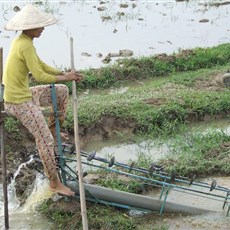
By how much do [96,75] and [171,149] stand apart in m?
2.72

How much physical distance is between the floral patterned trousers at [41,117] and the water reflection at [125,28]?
4761 mm

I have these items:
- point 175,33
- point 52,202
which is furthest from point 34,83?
point 175,33

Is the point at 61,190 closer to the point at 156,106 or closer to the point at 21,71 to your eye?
the point at 21,71

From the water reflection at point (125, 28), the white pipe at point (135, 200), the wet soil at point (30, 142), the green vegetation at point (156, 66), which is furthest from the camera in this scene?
the water reflection at point (125, 28)

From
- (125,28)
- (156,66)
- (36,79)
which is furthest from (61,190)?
(125,28)

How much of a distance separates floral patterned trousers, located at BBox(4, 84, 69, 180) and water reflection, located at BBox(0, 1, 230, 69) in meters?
4.76

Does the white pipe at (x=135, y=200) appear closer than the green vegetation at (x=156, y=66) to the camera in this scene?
Yes

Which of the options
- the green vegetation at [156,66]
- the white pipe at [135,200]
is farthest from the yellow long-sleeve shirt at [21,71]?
the green vegetation at [156,66]

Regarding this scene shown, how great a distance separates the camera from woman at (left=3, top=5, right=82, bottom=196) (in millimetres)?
4078

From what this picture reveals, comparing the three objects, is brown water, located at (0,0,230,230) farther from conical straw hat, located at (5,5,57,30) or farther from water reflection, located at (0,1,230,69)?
conical straw hat, located at (5,5,57,30)

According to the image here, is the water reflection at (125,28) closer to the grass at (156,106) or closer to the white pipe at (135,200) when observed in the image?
the grass at (156,106)

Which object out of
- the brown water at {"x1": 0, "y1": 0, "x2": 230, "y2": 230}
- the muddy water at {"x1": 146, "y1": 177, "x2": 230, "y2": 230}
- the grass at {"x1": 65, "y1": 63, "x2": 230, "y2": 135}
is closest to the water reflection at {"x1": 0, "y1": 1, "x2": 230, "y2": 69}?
the brown water at {"x1": 0, "y1": 0, "x2": 230, "y2": 230}

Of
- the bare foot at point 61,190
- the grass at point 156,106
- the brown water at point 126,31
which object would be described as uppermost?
the bare foot at point 61,190

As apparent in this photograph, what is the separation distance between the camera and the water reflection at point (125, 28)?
10.3 metres
